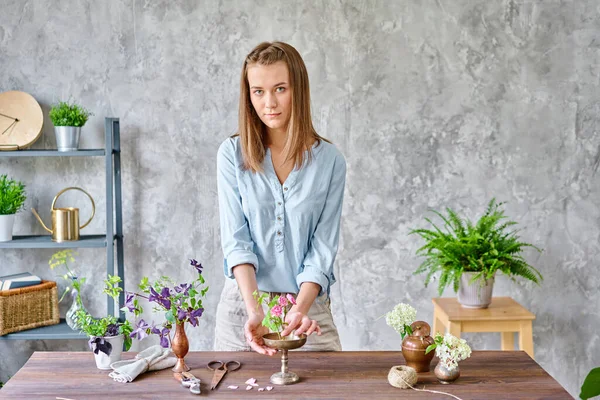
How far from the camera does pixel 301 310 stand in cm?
217

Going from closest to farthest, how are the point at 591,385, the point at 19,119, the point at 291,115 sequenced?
the point at 591,385 → the point at 291,115 → the point at 19,119

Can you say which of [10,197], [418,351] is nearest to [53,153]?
[10,197]

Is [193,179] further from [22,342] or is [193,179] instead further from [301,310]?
[301,310]

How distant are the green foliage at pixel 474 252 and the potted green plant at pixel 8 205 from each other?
1.98 metres

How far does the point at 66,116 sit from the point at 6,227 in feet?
2.03

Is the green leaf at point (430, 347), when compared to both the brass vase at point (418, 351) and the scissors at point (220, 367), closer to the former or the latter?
the brass vase at point (418, 351)

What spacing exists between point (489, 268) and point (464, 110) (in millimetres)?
863

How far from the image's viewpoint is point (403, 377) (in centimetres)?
181

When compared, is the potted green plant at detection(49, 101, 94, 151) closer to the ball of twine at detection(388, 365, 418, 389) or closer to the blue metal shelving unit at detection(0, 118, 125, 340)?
the blue metal shelving unit at detection(0, 118, 125, 340)

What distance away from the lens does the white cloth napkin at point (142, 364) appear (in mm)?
1885

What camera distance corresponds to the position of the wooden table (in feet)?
5.83

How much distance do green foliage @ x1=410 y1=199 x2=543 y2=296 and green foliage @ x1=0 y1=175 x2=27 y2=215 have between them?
1.98 metres

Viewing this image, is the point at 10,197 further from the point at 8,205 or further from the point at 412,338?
the point at 412,338

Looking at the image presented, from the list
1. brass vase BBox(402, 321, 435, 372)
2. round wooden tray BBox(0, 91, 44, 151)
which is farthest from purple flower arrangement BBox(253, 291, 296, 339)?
round wooden tray BBox(0, 91, 44, 151)
